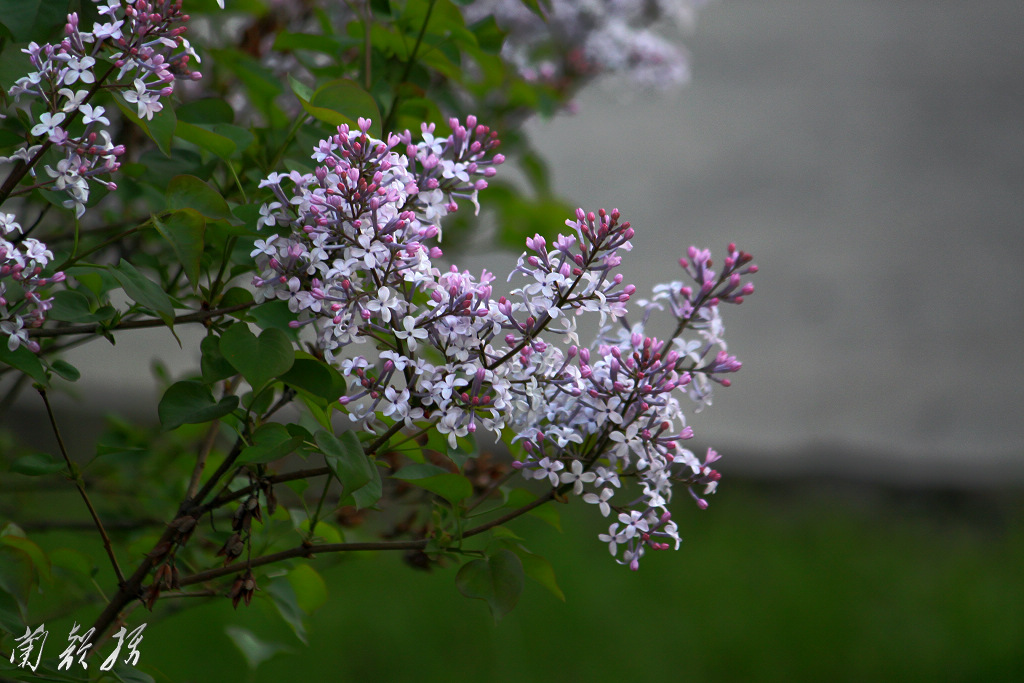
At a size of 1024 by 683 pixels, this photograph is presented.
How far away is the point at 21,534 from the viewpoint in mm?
724

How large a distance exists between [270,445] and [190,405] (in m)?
0.07

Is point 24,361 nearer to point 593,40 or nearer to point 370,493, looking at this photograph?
point 370,493

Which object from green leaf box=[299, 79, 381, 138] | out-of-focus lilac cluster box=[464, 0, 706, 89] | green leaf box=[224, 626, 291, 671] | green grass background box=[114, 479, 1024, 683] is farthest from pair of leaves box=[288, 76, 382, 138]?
green grass background box=[114, 479, 1024, 683]

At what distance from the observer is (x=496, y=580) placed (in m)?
0.62

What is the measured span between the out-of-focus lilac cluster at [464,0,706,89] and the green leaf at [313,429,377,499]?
1062 mm

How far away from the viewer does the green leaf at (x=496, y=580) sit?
61 cm

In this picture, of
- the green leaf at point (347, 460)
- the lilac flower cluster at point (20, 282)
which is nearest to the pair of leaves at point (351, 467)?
the green leaf at point (347, 460)

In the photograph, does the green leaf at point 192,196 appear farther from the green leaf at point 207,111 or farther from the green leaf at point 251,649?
the green leaf at point 251,649

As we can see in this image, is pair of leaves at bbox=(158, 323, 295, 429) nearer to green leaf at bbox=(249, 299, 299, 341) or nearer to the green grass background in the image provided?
green leaf at bbox=(249, 299, 299, 341)

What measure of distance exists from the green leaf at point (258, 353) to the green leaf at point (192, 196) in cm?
10

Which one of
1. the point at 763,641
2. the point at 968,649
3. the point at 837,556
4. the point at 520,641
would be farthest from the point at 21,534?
the point at 837,556

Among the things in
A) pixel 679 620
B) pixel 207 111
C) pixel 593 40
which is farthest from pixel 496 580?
pixel 679 620

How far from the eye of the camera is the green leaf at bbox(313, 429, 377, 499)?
546 millimetres

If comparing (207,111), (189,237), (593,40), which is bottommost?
(189,237)
